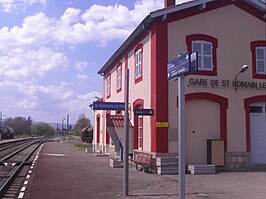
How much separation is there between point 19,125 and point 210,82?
5214 inches

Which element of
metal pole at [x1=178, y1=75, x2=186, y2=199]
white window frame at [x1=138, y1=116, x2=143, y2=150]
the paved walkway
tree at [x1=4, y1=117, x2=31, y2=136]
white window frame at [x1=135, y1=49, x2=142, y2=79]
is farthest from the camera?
tree at [x1=4, y1=117, x2=31, y2=136]

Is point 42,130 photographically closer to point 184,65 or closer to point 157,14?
point 157,14

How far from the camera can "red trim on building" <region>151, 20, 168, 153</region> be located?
57.1ft

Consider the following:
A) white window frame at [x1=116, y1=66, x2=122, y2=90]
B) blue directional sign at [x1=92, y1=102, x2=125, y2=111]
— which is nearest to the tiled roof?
white window frame at [x1=116, y1=66, x2=122, y2=90]

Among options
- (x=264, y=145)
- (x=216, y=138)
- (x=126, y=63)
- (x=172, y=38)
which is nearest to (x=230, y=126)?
(x=216, y=138)

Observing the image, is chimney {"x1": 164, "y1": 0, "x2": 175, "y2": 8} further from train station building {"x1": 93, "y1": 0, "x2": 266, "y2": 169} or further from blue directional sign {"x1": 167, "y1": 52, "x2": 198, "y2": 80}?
blue directional sign {"x1": 167, "y1": 52, "x2": 198, "y2": 80}

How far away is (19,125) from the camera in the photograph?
143 metres

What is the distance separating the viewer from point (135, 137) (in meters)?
21.2

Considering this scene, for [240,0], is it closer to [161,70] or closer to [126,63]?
[161,70]

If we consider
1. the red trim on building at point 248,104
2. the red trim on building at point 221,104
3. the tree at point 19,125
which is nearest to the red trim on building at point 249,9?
the red trim on building at point 248,104

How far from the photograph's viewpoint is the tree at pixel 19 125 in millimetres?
138613

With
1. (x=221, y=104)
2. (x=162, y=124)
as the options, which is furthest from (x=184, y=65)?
(x=221, y=104)

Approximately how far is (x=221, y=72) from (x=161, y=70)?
120 inches

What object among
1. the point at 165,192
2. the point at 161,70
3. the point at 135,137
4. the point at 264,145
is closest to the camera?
the point at 165,192
